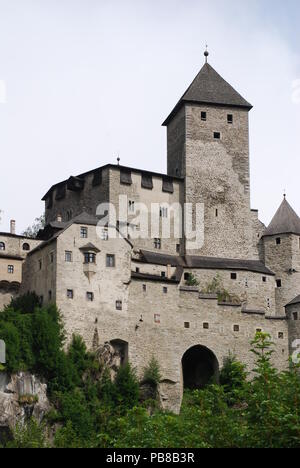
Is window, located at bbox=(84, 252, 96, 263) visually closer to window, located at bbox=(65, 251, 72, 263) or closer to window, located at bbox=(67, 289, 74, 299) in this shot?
window, located at bbox=(65, 251, 72, 263)

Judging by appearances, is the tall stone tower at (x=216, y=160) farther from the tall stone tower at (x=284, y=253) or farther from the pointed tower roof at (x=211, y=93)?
the tall stone tower at (x=284, y=253)

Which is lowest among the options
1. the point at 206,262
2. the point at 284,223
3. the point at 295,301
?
the point at 295,301

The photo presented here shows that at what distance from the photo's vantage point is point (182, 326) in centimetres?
6444

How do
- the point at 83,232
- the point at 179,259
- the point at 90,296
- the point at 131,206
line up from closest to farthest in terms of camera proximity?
1. the point at 90,296
2. the point at 83,232
3. the point at 131,206
4. the point at 179,259

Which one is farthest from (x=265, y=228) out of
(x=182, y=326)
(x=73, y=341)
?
(x=73, y=341)

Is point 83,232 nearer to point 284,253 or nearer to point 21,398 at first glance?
point 21,398

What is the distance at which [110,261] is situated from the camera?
207 feet

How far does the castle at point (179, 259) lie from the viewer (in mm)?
62156

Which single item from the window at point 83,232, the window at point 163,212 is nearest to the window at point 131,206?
the window at point 163,212

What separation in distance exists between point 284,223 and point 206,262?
24.0 ft

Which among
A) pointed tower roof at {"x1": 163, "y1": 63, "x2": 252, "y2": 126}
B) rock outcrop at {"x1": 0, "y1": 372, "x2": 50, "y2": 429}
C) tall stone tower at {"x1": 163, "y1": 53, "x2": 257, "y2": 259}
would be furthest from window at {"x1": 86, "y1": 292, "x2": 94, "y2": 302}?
pointed tower roof at {"x1": 163, "y1": 63, "x2": 252, "y2": 126}

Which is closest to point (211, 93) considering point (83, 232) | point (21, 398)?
point (83, 232)

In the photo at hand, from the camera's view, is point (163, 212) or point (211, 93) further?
point (211, 93)

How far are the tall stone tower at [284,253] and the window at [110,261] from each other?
1434 cm
